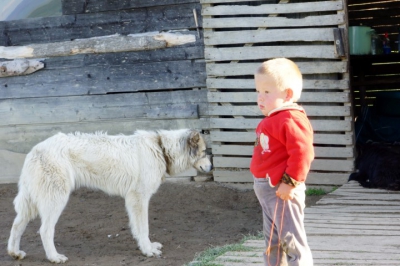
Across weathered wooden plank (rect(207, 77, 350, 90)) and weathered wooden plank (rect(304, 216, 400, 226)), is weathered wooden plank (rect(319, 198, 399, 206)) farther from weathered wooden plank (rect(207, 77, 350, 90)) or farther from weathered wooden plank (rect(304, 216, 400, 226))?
weathered wooden plank (rect(207, 77, 350, 90))

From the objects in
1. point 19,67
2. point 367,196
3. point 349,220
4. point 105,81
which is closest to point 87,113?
point 105,81

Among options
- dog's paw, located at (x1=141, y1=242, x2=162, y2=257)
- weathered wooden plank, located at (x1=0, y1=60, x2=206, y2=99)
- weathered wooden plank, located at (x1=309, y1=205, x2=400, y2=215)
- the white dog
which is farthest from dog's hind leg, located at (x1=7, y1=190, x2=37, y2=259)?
weathered wooden plank, located at (x1=0, y1=60, x2=206, y2=99)

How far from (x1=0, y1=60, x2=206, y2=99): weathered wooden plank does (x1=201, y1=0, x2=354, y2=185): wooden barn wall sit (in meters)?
0.33

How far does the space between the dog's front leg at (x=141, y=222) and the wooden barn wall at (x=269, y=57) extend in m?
2.64

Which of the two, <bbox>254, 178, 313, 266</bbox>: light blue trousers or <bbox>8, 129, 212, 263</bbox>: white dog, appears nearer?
<bbox>254, 178, 313, 266</bbox>: light blue trousers

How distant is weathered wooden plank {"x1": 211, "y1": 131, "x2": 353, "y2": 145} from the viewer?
8555 mm

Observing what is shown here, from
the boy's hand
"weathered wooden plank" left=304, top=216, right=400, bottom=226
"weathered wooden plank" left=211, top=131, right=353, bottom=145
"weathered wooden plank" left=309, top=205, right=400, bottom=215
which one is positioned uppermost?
the boy's hand

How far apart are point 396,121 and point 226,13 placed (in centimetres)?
371

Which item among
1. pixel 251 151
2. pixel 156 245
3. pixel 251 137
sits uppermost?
pixel 251 137

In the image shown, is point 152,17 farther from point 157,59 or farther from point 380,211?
point 380,211

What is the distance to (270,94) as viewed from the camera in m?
3.66

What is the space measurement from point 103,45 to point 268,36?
7.33ft

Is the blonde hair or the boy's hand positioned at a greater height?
the blonde hair

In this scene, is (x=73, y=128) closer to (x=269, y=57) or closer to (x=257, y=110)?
(x=257, y=110)
